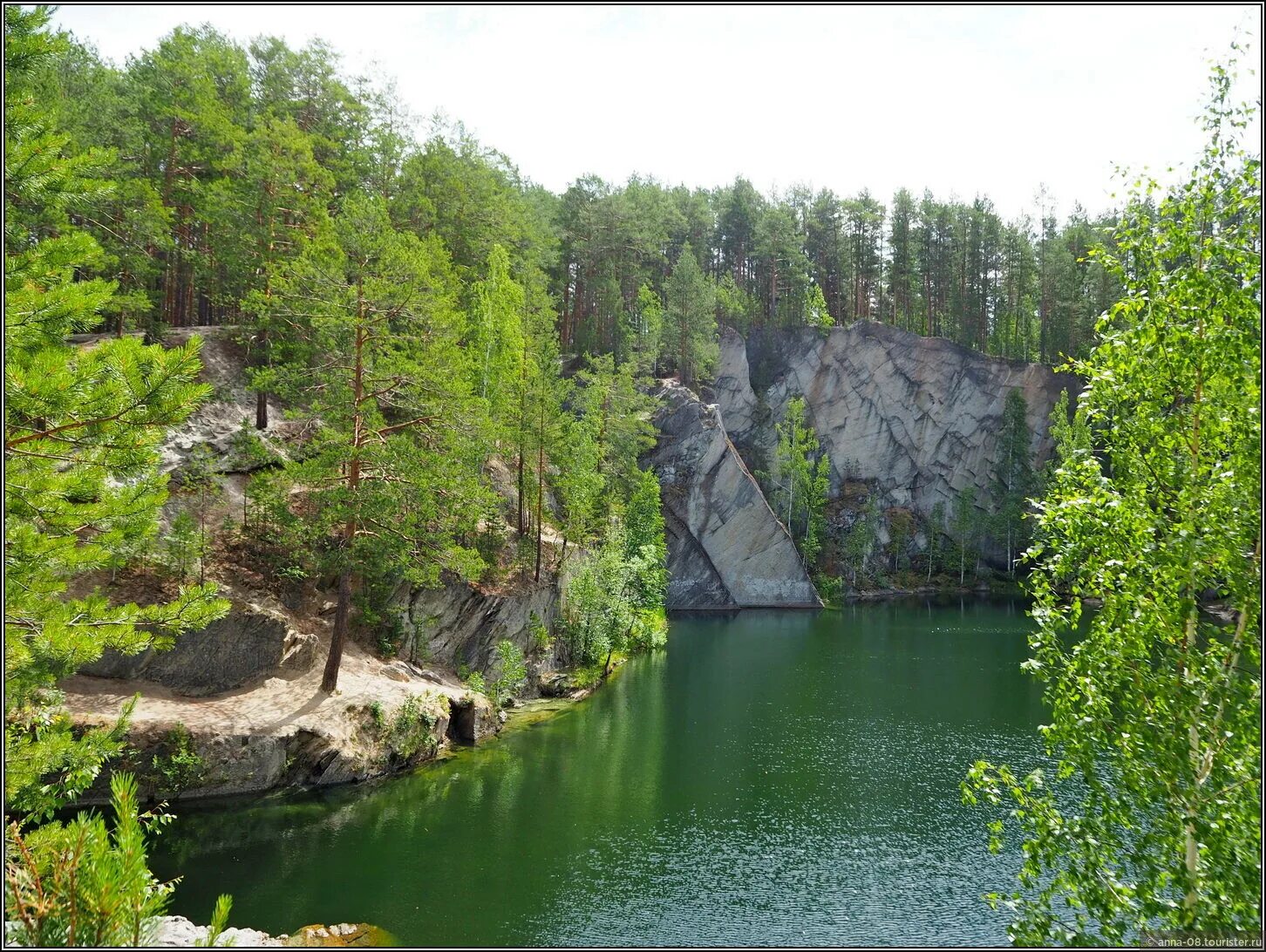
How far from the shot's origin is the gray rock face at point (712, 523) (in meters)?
52.4

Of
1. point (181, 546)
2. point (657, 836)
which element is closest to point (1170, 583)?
point (657, 836)

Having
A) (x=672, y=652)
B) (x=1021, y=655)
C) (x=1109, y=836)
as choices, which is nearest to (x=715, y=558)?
(x=672, y=652)

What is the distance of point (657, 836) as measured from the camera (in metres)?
17.7

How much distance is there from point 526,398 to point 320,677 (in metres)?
13.9

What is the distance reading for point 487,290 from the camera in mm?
33562

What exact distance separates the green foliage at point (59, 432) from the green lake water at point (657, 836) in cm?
733

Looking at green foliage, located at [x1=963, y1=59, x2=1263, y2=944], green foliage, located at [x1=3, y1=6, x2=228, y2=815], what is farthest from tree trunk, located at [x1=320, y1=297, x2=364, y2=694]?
green foliage, located at [x1=963, y1=59, x2=1263, y2=944]

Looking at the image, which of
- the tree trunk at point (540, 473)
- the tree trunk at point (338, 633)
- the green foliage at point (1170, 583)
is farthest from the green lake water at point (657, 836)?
the green foliage at point (1170, 583)

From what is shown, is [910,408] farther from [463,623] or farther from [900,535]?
[463,623]

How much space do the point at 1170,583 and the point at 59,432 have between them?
10739mm

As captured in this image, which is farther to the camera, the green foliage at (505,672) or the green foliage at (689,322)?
the green foliage at (689,322)

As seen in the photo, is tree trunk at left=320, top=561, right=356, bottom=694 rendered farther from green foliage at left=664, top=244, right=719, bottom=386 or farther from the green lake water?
green foliage at left=664, top=244, right=719, bottom=386

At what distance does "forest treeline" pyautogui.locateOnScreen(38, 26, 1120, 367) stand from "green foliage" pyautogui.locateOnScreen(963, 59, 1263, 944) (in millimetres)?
1128

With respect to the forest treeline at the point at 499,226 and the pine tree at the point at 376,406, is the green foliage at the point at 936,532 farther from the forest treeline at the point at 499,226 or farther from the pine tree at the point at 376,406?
the pine tree at the point at 376,406
